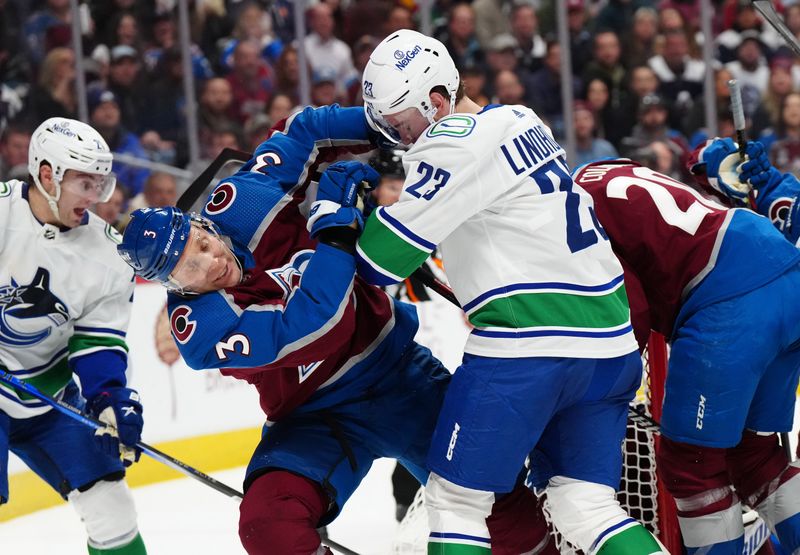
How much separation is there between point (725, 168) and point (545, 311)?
34.4 inches

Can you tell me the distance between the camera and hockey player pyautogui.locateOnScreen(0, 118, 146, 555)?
2811 mm

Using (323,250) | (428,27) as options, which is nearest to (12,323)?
(323,250)

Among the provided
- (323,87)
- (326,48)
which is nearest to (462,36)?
(326,48)

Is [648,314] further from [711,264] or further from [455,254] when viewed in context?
[455,254]

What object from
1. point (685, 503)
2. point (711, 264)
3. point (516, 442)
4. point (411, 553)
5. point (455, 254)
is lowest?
point (411, 553)

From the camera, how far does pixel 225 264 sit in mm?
2145

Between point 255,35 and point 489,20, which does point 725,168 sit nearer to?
point 255,35

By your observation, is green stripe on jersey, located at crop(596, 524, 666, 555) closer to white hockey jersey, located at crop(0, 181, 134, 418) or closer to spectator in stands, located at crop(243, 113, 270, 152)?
white hockey jersey, located at crop(0, 181, 134, 418)

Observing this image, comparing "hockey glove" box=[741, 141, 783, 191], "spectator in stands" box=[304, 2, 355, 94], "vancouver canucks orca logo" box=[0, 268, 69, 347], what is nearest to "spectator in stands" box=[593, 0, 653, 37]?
"spectator in stands" box=[304, 2, 355, 94]

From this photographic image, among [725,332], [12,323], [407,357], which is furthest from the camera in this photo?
[12,323]

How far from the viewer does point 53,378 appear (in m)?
2.99

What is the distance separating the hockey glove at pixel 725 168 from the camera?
8.84 ft

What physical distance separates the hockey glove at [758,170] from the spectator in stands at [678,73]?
398 centimetres

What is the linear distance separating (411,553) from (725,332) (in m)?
1.25
